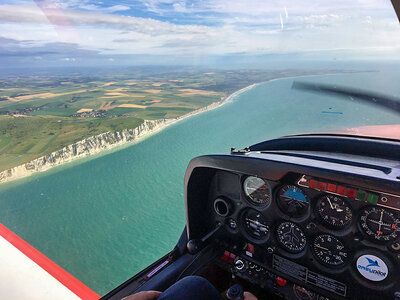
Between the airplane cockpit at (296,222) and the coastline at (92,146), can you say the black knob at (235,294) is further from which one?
the coastline at (92,146)

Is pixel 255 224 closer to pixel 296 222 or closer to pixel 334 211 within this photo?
pixel 296 222

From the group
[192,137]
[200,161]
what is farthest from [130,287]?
[192,137]

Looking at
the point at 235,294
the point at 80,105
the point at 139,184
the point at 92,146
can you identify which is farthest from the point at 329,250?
the point at 80,105

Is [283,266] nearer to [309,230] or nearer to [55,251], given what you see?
[309,230]

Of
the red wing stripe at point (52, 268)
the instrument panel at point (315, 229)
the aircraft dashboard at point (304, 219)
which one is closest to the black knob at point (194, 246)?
the aircraft dashboard at point (304, 219)

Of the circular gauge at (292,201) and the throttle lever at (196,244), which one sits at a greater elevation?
the circular gauge at (292,201)

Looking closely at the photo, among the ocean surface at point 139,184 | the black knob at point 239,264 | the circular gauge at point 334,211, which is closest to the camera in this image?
the circular gauge at point 334,211

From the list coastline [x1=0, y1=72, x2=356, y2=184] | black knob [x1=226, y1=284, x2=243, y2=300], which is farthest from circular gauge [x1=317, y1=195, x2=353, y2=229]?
coastline [x1=0, y1=72, x2=356, y2=184]

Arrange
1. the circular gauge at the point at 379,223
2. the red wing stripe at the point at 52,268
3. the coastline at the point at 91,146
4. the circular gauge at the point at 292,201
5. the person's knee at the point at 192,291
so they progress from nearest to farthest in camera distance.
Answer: the person's knee at the point at 192,291, the circular gauge at the point at 379,223, the circular gauge at the point at 292,201, the red wing stripe at the point at 52,268, the coastline at the point at 91,146
